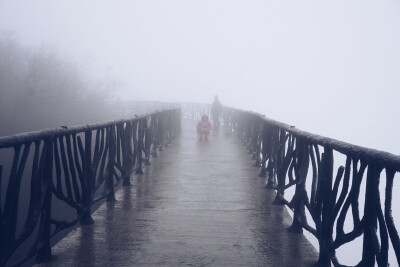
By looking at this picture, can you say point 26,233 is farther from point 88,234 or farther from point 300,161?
point 300,161

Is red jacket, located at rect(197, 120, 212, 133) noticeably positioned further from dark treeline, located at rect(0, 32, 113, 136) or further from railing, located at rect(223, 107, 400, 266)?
dark treeline, located at rect(0, 32, 113, 136)

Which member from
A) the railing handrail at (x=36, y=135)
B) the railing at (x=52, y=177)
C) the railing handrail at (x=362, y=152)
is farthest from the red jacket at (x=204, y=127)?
the railing handrail at (x=362, y=152)

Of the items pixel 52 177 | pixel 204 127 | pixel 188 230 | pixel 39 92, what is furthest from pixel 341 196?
pixel 39 92

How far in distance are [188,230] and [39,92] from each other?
3065 centimetres

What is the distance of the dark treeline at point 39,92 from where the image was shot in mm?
28969

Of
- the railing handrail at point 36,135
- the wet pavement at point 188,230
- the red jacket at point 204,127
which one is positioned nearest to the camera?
the railing handrail at point 36,135

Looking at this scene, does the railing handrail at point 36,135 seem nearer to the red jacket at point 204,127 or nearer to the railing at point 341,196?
the railing at point 341,196

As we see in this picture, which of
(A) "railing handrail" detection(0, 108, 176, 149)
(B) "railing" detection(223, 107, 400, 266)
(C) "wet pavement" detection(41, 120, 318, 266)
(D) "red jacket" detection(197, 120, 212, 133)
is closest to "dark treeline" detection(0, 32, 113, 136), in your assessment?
(D) "red jacket" detection(197, 120, 212, 133)

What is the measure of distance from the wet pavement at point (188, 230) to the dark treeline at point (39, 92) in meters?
24.5

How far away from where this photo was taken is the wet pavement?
3531 mm

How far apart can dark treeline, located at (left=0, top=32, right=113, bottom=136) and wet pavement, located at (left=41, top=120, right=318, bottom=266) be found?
24.5m

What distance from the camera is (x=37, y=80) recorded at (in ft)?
103

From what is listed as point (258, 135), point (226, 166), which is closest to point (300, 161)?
point (226, 166)

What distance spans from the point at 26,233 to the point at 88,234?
3.56ft
